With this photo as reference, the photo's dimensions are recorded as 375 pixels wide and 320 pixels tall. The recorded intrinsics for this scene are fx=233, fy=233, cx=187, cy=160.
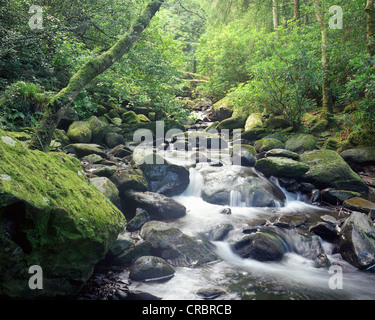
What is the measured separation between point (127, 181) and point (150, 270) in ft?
8.92

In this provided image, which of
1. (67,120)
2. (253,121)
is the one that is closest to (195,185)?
(67,120)

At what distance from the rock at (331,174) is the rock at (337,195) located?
42cm

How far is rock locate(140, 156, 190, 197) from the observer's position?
6832mm

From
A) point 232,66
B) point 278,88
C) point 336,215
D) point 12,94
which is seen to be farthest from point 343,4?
point 12,94

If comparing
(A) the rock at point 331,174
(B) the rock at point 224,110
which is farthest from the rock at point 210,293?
(B) the rock at point 224,110

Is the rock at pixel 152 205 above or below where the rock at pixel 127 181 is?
below

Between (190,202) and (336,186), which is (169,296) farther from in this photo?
(336,186)

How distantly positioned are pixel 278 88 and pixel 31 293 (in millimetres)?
10498

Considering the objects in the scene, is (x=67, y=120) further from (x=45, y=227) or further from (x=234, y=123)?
(x=234, y=123)

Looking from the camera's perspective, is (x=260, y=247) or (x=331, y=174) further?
(x=331, y=174)

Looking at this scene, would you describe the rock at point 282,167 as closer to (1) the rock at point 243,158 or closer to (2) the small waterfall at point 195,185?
(1) the rock at point 243,158

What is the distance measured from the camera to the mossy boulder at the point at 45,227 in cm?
205

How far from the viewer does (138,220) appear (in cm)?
479

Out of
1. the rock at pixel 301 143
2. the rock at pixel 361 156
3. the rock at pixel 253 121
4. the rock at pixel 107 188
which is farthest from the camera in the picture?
the rock at pixel 253 121
